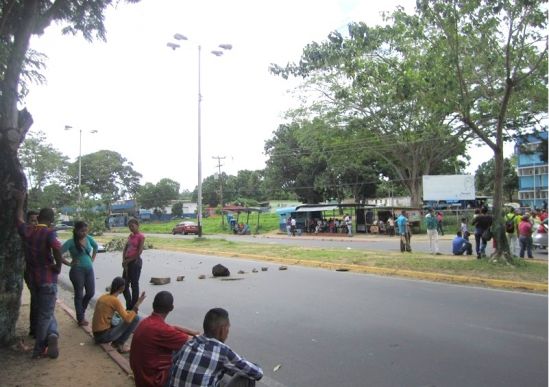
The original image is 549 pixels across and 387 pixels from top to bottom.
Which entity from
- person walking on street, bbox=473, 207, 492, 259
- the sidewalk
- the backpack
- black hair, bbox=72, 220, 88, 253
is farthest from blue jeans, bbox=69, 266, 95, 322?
the backpack

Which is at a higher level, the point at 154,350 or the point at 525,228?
the point at 525,228

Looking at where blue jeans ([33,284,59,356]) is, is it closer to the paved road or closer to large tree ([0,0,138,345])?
large tree ([0,0,138,345])

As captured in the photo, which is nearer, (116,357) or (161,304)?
(161,304)

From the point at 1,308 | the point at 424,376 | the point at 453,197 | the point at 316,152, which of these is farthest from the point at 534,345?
the point at 316,152

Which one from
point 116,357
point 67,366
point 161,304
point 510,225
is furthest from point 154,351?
point 510,225

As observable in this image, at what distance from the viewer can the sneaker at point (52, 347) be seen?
6023 millimetres

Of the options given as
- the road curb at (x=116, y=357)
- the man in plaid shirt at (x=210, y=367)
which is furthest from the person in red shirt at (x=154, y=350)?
the road curb at (x=116, y=357)

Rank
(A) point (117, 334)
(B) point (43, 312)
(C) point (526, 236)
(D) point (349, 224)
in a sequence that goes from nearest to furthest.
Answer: (B) point (43, 312) → (A) point (117, 334) → (C) point (526, 236) → (D) point (349, 224)

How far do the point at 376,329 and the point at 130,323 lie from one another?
137 inches

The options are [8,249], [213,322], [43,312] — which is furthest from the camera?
[8,249]

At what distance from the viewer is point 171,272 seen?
15.4m

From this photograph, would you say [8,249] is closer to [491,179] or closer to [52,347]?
[52,347]

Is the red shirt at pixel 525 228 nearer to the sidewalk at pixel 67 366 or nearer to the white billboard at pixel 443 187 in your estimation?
the sidewalk at pixel 67 366

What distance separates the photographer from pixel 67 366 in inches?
229
